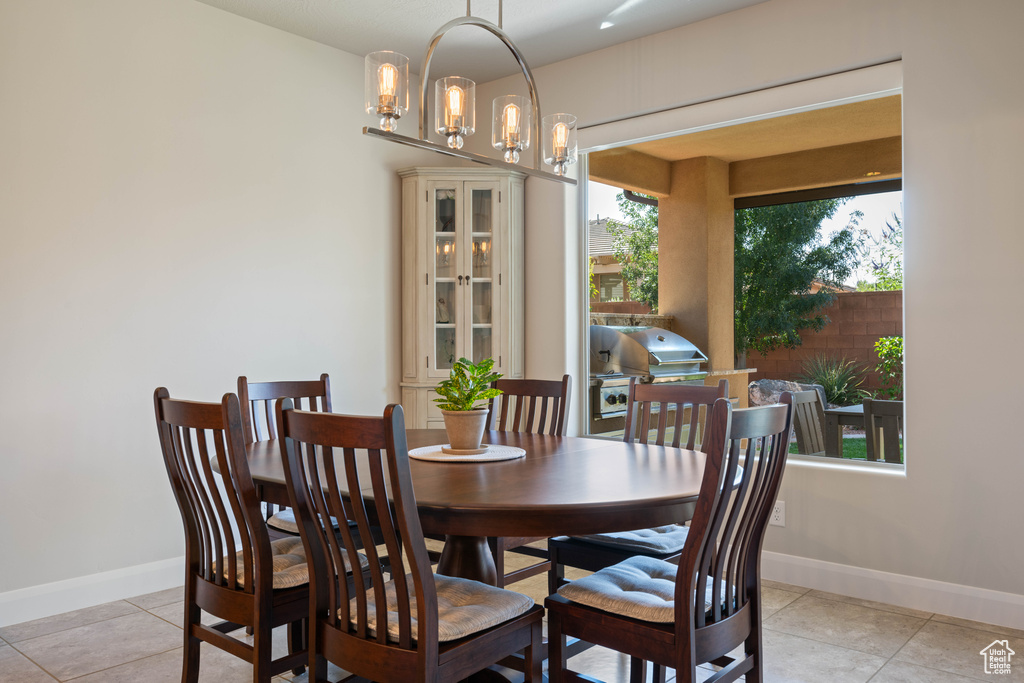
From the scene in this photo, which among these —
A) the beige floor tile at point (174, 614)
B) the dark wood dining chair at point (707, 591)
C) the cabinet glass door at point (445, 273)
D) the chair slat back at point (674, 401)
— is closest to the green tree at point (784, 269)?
the chair slat back at point (674, 401)

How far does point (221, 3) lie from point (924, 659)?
410 cm

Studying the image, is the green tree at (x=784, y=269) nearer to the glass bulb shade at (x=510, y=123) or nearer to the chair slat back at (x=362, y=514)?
the glass bulb shade at (x=510, y=123)

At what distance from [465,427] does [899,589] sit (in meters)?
2.12

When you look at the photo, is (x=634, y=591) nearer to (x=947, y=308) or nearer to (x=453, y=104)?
(x=453, y=104)

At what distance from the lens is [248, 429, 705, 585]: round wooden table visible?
5.43ft

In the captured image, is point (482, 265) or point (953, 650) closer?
point (953, 650)

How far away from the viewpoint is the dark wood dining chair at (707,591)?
1632 mm

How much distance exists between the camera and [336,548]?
1.64m

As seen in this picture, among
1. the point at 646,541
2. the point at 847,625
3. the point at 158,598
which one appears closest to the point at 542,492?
the point at 646,541

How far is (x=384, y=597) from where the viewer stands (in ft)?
5.18

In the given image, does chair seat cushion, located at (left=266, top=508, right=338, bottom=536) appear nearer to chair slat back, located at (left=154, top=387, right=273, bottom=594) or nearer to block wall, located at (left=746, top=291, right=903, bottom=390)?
chair slat back, located at (left=154, top=387, right=273, bottom=594)

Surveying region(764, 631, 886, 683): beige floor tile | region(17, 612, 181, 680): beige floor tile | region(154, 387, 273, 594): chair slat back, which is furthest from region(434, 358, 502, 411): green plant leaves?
region(17, 612, 181, 680): beige floor tile

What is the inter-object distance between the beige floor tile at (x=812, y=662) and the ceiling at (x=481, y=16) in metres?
2.83

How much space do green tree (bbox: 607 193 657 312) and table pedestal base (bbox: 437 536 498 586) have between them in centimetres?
212
